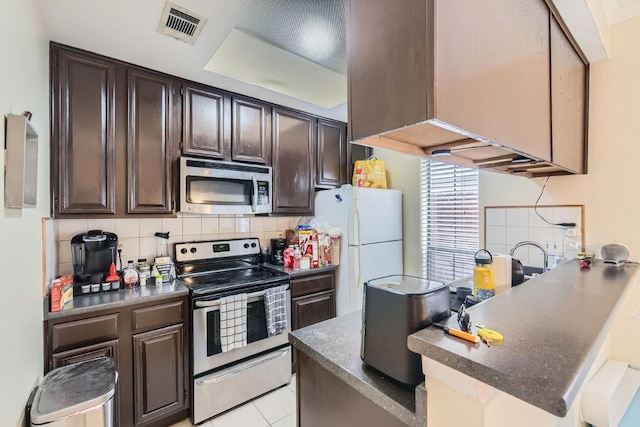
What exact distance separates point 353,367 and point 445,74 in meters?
0.87

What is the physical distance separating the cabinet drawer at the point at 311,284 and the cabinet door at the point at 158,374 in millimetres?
916

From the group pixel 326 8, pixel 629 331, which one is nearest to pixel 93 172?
pixel 326 8

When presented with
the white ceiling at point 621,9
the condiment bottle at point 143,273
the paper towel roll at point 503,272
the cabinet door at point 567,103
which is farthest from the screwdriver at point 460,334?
the condiment bottle at point 143,273

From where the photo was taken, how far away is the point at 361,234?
2615 millimetres

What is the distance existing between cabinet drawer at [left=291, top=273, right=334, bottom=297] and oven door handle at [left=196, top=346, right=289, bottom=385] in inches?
18.6

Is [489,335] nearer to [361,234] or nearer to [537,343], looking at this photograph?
[537,343]

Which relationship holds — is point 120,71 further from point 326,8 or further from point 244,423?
point 244,423

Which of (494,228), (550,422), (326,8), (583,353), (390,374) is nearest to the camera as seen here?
(583,353)

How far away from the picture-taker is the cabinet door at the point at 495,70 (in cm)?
67

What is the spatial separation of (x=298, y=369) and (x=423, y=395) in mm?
660

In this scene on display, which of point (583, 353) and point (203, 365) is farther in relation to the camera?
point (203, 365)

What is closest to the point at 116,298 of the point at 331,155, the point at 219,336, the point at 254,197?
the point at 219,336

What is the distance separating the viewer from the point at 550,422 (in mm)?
935

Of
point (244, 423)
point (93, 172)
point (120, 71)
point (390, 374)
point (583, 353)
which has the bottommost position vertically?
point (244, 423)
